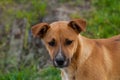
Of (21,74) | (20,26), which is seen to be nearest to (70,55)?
(21,74)

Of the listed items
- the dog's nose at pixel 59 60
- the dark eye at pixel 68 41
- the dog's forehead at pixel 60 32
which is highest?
the dog's forehead at pixel 60 32

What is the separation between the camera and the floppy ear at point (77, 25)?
Result: 7.59 metres

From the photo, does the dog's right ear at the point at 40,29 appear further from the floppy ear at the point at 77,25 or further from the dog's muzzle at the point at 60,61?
the dog's muzzle at the point at 60,61

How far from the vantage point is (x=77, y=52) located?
774cm

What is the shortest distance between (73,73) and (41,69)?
203cm

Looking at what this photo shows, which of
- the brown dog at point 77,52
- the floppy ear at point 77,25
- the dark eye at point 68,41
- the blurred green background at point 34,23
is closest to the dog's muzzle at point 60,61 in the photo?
the brown dog at point 77,52

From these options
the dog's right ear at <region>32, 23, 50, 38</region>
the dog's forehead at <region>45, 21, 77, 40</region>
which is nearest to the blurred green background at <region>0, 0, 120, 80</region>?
the dog's right ear at <region>32, 23, 50, 38</region>

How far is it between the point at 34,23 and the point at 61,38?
3345 mm

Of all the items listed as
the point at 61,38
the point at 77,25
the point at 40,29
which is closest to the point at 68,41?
the point at 61,38

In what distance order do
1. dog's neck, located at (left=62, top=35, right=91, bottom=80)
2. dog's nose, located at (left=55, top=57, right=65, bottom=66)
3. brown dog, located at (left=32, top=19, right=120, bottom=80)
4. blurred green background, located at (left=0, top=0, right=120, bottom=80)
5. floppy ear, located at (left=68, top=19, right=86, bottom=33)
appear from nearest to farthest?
1. dog's nose, located at (left=55, top=57, right=65, bottom=66)
2. brown dog, located at (left=32, top=19, right=120, bottom=80)
3. floppy ear, located at (left=68, top=19, right=86, bottom=33)
4. dog's neck, located at (left=62, top=35, right=91, bottom=80)
5. blurred green background, located at (left=0, top=0, right=120, bottom=80)

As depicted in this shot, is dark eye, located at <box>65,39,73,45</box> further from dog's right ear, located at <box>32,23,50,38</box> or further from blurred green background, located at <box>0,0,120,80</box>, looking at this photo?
blurred green background, located at <box>0,0,120,80</box>

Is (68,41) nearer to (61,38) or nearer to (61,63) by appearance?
(61,38)

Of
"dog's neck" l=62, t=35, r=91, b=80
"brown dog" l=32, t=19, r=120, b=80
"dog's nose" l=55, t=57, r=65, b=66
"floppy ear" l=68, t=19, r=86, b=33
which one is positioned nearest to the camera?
"dog's nose" l=55, t=57, r=65, b=66

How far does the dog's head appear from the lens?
7.39 metres
